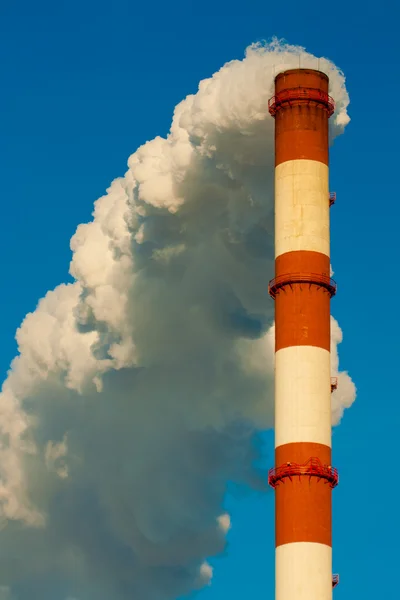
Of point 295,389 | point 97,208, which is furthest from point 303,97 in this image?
point 97,208

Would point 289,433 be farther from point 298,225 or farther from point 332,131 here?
point 332,131

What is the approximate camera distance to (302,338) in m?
102

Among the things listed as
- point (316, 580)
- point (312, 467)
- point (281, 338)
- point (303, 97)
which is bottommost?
point (316, 580)

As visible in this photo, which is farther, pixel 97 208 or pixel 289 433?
pixel 97 208

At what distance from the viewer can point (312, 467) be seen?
10019 centimetres

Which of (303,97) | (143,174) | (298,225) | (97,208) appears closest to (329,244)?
(298,225)

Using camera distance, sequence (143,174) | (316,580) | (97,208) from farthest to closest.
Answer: (97,208) → (143,174) → (316,580)

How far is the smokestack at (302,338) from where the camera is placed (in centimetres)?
9931

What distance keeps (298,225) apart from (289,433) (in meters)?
12.7

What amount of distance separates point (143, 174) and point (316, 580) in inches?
1241

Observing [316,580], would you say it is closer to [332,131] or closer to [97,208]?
[332,131]

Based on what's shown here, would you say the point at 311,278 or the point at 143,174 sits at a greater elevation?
the point at 143,174

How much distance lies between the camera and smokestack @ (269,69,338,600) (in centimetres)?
9931

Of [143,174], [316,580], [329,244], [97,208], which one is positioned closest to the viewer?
[316,580]
